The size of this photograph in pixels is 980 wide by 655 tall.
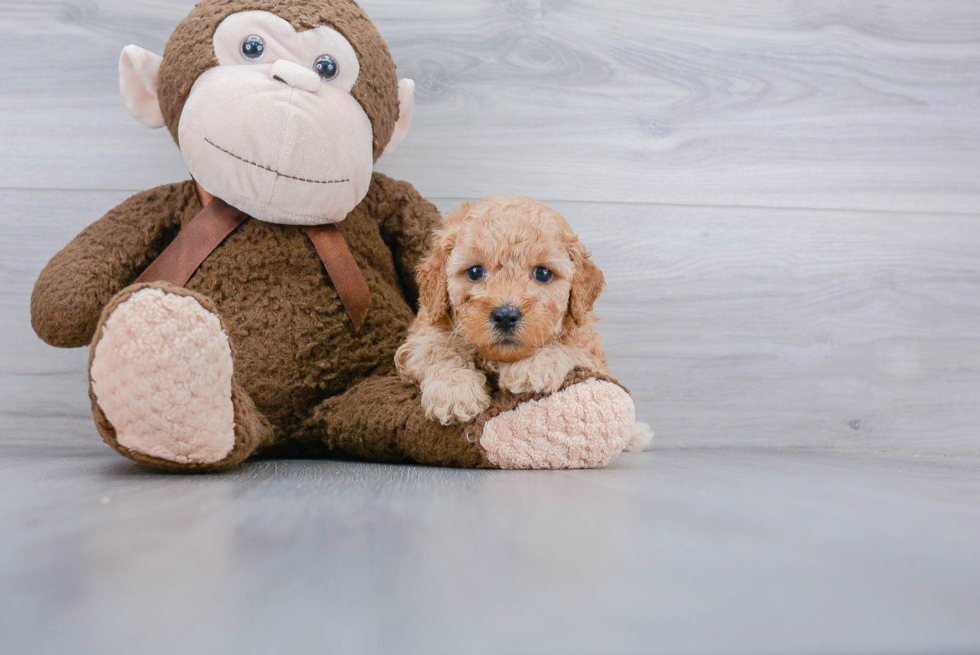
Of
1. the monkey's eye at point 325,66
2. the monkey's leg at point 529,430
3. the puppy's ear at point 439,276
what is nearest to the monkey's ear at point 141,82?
the monkey's eye at point 325,66

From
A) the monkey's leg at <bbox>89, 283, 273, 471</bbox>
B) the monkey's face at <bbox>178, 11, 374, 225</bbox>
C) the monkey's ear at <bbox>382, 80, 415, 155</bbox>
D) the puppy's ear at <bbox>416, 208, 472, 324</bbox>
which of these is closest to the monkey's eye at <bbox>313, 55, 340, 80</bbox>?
the monkey's face at <bbox>178, 11, 374, 225</bbox>

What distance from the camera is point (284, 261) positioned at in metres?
0.98

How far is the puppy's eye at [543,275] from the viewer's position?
2.78 feet

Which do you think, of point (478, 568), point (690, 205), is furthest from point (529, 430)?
point (690, 205)

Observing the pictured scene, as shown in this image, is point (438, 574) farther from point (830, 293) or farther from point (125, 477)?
point (830, 293)

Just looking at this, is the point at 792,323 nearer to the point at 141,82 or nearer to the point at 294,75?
the point at 294,75

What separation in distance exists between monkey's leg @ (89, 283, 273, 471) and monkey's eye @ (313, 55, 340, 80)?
1.28 feet

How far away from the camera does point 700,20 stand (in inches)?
52.9

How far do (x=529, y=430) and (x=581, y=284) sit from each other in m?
0.20

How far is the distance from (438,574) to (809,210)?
119cm

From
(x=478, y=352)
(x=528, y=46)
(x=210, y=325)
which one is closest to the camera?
(x=210, y=325)

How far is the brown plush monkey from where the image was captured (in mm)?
821

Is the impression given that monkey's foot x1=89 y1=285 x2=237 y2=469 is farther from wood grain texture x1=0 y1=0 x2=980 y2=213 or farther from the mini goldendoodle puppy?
wood grain texture x1=0 y1=0 x2=980 y2=213

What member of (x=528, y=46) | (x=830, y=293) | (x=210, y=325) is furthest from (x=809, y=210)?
(x=210, y=325)
